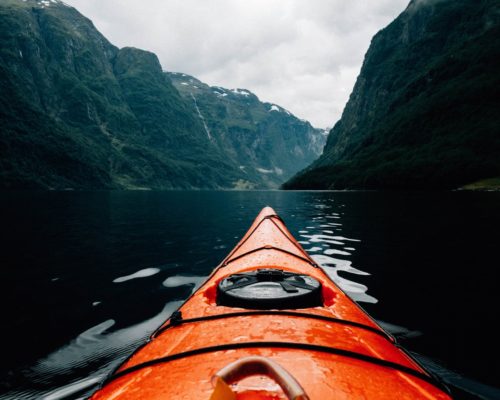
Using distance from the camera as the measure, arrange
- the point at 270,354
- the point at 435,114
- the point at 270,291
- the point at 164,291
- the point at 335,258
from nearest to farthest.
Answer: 1. the point at 270,354
2. the point at 270,291
3. the point at 164,291
4. the point at 335,258
5. the point at 435,114

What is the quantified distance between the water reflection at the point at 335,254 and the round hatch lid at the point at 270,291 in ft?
12.4

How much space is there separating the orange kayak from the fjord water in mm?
1830

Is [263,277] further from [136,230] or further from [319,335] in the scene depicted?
[136,230]

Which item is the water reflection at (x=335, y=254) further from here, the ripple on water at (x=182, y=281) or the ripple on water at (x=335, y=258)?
the ripple on water at (x=182, y=281)

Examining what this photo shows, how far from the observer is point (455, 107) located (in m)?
127

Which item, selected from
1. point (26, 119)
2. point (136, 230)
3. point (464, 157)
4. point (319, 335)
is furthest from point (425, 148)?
point (26, 119)

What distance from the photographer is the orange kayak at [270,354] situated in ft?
5.83

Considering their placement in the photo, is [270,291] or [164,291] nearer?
[270,291]

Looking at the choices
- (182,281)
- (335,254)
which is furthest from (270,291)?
(335,254)

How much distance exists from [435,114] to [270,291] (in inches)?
6152

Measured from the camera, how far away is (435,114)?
429ft

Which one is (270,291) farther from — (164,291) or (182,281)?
(182,281)

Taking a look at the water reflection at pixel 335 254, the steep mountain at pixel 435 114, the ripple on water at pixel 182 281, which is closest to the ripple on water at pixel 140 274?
the ripple on water at pixel 182 281

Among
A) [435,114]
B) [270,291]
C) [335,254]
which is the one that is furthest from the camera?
[435,114]
